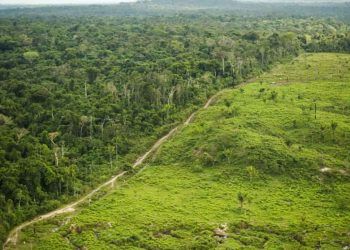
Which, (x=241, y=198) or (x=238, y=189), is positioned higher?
(x=241, y=198)

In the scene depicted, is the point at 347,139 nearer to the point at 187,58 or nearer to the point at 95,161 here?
the point at 95,161

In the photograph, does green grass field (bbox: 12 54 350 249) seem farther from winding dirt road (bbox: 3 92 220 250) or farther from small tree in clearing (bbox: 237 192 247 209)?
winding dirt road (bbox: 3 92 220 250)

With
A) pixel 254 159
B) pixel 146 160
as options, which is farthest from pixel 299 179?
pixel 146 160

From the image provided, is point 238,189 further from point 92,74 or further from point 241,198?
point 92,74

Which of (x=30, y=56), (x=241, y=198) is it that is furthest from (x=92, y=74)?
(x=241, y=198)

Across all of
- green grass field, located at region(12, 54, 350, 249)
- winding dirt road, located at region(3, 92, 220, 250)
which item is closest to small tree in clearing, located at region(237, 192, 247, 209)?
green grass field, located at region(12, 54, 350, 249)

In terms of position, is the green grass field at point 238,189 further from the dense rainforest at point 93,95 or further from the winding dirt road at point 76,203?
the dense rainforest at point 93,95
